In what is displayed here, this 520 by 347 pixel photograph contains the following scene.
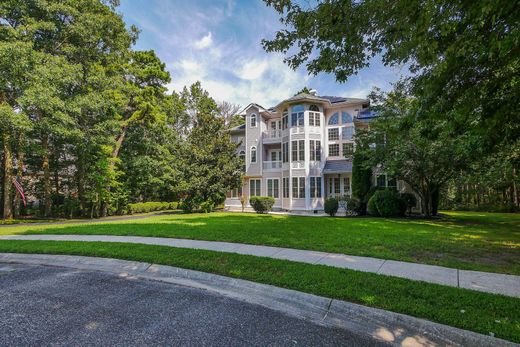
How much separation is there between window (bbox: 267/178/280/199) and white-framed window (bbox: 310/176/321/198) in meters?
3.43

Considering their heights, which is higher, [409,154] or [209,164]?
[209,164]

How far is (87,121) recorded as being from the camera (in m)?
18.0

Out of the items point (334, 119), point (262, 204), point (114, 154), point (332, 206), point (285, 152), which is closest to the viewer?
point (332, 206)

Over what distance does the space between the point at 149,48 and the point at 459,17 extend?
2390cm

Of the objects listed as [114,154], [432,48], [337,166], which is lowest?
[337,166]

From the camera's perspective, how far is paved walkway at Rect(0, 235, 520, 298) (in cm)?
427

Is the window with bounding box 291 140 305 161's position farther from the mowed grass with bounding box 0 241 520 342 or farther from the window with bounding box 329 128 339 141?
the mowed grass with bounding box 0 241 520 342

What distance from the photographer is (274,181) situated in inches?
942

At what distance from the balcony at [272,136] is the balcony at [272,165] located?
6.53 feet

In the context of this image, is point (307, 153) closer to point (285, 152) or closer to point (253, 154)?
point (285, 152)

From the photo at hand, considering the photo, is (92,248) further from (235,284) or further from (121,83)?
(121,83)

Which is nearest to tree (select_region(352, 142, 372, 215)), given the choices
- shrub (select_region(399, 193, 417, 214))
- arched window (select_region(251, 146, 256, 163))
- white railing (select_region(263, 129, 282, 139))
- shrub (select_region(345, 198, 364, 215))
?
shrub (select_region(345, 198, 364, 215))

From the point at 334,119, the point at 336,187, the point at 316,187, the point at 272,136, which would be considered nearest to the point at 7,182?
the point at 272,136

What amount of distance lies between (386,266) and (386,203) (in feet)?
39.4
